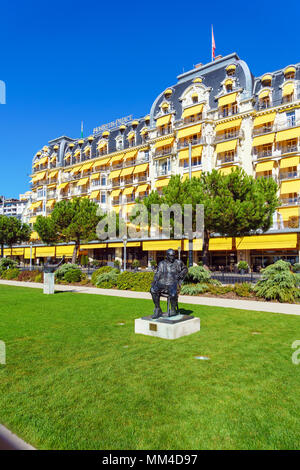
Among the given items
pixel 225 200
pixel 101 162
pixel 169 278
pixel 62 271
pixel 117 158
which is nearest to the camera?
pixel 169 278

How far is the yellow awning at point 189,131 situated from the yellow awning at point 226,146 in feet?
10.6

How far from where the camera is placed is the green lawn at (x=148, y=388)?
358 cm

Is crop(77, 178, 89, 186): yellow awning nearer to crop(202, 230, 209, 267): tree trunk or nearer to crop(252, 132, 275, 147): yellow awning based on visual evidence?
crop(252, 132, 275, 147): yellow awning

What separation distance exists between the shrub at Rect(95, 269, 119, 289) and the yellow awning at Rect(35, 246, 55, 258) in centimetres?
3039

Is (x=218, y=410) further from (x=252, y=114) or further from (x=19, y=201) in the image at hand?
(x=19, y=201)

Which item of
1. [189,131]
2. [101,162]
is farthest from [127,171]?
[189,131]

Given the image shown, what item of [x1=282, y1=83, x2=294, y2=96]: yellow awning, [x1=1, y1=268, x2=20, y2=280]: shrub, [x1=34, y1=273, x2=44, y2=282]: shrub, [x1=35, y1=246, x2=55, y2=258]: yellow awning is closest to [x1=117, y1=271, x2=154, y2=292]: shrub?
[x1=34, y1=273, x2=44, y2=282]: shrub

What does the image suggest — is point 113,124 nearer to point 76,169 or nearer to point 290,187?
point 76,169

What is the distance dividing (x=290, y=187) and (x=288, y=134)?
5513 millimetres

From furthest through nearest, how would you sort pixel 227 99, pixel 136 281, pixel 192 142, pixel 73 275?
pixel 192 142
pixel 227 99
pixel 73 275
pixel 136 281

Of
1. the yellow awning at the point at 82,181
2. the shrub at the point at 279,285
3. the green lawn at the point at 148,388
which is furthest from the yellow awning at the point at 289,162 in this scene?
the yellow awning at the point at 82,181

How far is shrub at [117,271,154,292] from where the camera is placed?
1883 centimetres

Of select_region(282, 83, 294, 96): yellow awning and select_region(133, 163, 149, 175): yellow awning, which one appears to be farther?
select_region(133, 163, 149, 175): yellow awning

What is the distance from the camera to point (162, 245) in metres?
35.8
